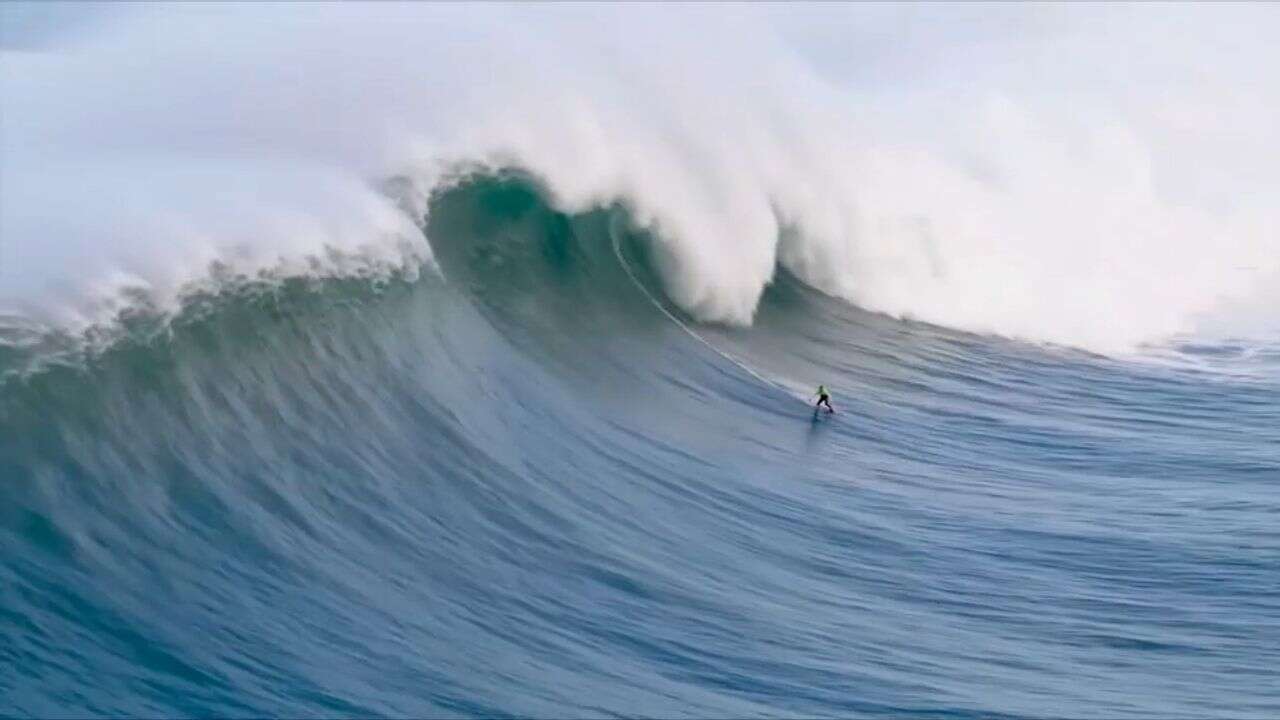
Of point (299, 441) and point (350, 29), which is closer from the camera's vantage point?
point (299, 441)

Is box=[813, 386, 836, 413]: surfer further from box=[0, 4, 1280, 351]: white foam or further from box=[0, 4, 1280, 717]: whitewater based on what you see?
box=[0, 4, 1280, 351]: white foam

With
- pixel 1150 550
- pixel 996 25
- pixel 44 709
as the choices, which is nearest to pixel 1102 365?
pixel 1150 550

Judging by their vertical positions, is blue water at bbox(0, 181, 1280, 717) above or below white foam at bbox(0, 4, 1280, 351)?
below

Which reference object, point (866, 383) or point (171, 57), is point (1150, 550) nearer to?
point (866, 383)

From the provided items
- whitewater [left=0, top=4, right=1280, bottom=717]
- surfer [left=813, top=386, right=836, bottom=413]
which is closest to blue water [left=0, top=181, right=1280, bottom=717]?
whitewater [left=0, top=4, right=1280, bottom=717]

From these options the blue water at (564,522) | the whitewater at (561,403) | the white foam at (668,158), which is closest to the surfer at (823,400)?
the whitewater at (561,403)

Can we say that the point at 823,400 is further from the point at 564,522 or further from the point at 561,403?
the point at 564,522
